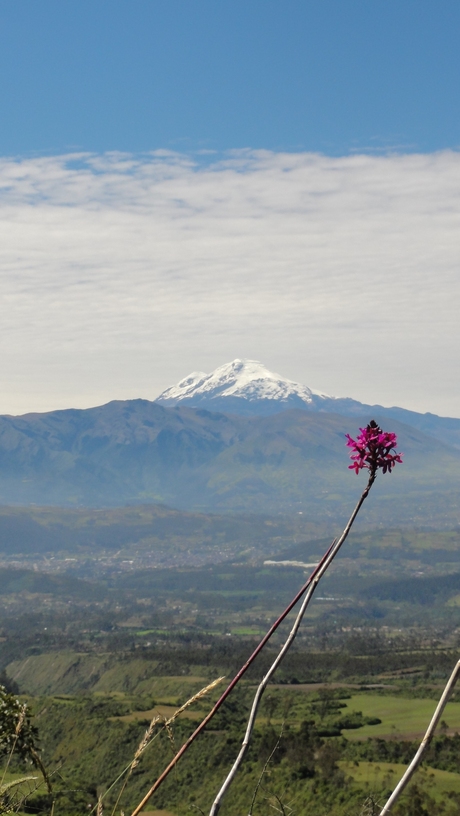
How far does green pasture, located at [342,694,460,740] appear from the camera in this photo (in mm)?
66062

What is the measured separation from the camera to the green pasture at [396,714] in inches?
2601

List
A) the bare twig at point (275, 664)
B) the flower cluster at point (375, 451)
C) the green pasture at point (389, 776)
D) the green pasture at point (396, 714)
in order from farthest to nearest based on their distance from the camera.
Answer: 1. the green pasture at point (396, 714)
2. the green pasture at point (389, 776)
3. the flower cluster at point (375, 451)
4. the bare twig at point (275, 664)

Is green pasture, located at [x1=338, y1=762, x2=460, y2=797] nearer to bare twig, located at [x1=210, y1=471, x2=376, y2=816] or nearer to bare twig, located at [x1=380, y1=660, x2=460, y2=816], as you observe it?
bare twig, located at [x1=210, y1=471, x2=376, y2=816]

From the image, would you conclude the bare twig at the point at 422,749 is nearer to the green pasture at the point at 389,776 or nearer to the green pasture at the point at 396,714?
the green pasture at the point at 389,776

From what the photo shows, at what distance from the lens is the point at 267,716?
74.9m

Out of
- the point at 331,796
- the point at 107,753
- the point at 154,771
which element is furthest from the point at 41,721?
the point at 331,796

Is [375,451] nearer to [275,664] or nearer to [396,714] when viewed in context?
[275,664]

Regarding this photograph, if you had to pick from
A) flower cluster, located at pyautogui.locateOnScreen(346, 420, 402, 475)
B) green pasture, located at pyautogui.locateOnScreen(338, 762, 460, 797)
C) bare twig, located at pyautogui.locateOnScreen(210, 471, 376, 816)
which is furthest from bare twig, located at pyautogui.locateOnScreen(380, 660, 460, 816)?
green pasture, located at pyautogui.locateOnScreen(338, 762, 460, 797)

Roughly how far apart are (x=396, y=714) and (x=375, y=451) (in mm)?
78289

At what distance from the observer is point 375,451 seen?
10.9 feet

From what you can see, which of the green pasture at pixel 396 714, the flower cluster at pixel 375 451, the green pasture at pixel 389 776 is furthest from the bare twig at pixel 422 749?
the green pasture at pixel 396 714

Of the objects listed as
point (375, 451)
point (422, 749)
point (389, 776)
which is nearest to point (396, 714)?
point (389, 776)

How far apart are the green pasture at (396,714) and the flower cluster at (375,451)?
2424 inches

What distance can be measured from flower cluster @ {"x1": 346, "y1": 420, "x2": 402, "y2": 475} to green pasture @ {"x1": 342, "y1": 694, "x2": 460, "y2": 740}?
61.6 metres
